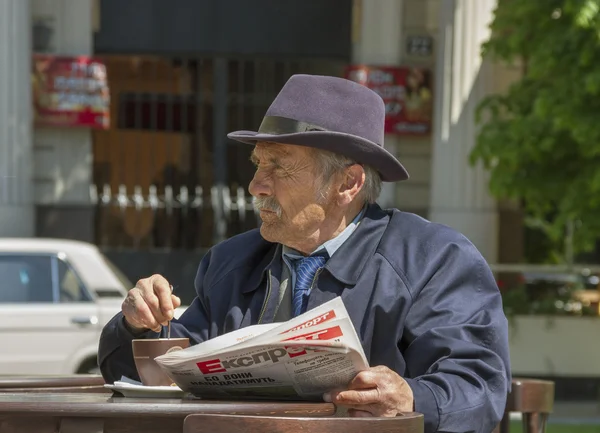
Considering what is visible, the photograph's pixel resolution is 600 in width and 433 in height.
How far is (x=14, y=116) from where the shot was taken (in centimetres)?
1412

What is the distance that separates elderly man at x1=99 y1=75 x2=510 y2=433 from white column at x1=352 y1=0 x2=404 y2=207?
11.3 meters

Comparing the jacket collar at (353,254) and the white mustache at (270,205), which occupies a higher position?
the white mustache at (270,205)

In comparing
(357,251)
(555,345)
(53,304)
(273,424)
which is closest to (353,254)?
(357,251)

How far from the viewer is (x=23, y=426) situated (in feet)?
8.71

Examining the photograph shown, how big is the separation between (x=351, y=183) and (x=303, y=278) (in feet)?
0.91

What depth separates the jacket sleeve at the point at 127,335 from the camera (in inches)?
131

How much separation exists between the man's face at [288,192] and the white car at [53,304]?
242 inches

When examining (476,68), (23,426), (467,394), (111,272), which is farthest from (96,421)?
(476,68)

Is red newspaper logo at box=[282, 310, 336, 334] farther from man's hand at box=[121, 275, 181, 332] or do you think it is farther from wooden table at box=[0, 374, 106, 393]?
wooden table at box=[0, 374, 106, 393]

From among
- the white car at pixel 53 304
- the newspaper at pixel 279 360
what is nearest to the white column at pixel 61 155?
the white car at pixel 53 304

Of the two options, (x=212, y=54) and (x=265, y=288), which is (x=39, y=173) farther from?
(x=265, y=288)

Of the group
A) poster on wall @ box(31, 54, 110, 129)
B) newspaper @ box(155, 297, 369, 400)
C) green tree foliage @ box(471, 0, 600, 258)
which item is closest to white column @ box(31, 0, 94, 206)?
poster on wall @ box(31, 54, 110, 129)

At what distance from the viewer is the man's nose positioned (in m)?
3.37

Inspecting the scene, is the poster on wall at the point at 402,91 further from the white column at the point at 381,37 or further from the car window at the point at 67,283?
the car window at the point at 67,283
